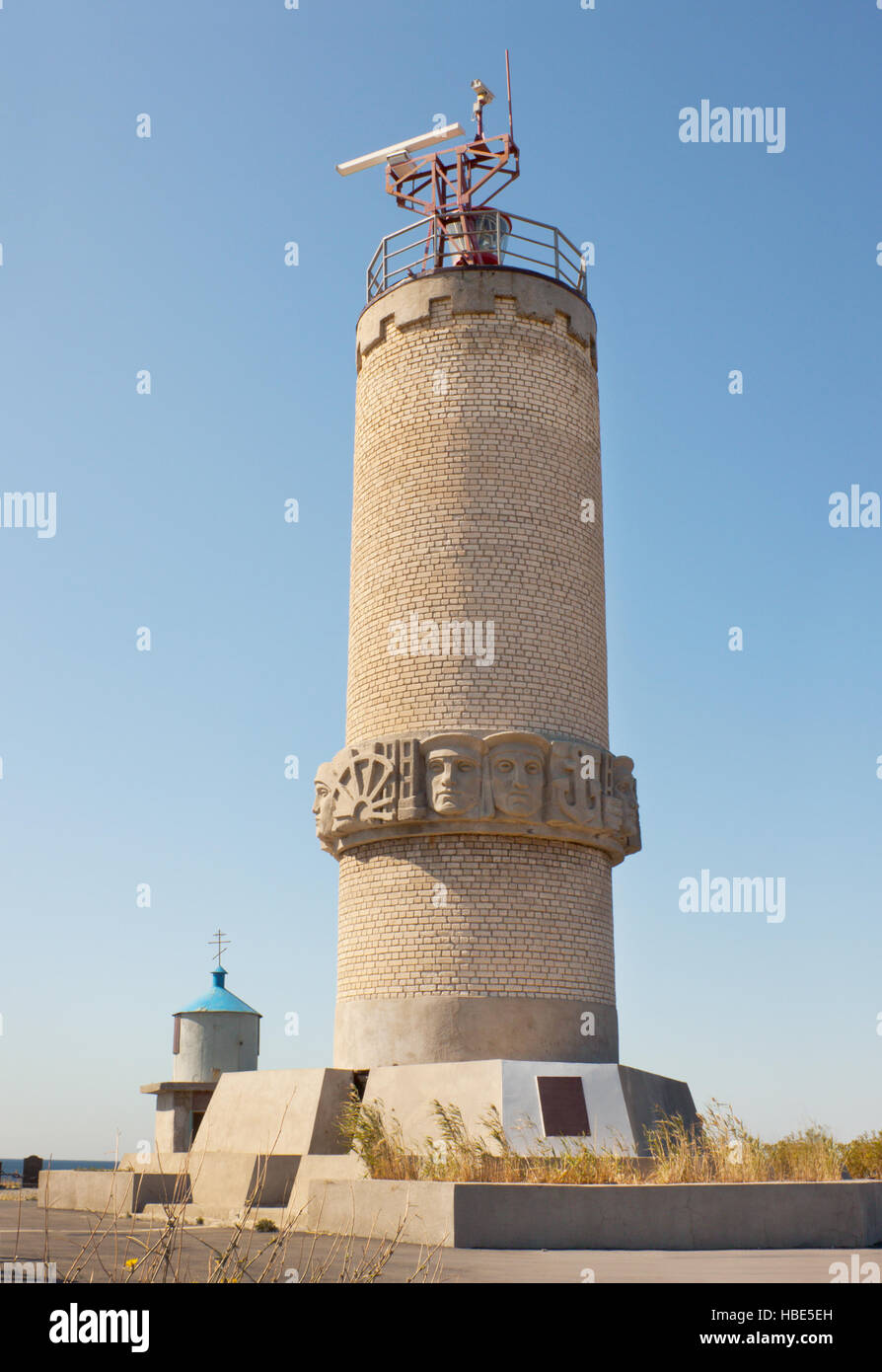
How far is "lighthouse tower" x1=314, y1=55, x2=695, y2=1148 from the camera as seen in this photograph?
60.6 feet

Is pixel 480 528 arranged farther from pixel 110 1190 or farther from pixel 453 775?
pixel 110 1190

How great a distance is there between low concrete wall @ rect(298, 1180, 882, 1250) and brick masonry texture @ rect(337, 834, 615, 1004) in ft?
19.7

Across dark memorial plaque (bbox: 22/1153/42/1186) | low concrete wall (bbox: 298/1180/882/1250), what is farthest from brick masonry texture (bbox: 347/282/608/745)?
dark memorial plaque (bbox: 22/1153/42/1186)

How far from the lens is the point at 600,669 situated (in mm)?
21469

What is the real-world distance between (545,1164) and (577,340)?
48.8ft

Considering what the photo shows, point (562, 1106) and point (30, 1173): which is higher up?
point (562, 1106)

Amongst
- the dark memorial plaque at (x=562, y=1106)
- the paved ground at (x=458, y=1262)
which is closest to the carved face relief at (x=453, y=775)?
the dark memorial plaque at (x=562, y=1106)

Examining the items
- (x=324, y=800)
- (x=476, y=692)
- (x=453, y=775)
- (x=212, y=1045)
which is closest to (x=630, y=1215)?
(x=453, y=775)

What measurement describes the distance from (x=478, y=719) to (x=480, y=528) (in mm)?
3301

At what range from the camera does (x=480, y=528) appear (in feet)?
66.6

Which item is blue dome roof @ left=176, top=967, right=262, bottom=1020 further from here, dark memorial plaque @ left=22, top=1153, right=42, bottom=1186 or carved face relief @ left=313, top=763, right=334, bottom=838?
carved face relief @ left=313, top=763, right=334, bottom=838

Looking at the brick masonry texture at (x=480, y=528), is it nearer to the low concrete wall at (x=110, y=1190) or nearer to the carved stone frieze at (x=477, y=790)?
the carved stone frieze at (x=477, y=790)
